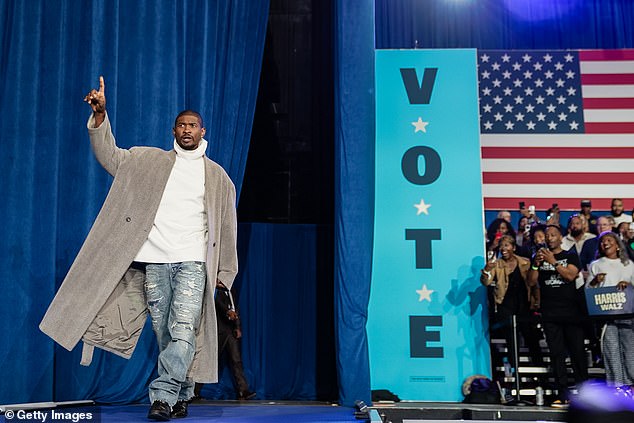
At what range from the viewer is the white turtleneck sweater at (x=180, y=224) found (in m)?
3.55

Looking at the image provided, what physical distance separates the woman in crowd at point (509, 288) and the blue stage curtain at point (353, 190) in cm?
173

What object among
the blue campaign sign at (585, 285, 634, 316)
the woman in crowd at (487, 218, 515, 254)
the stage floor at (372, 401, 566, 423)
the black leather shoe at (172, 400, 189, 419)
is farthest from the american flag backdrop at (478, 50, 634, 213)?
the black leather shoe at (172, 400, 189, 419)

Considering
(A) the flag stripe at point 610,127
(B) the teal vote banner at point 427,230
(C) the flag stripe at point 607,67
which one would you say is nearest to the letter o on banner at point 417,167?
(B) the teal vote banner at point 427,230

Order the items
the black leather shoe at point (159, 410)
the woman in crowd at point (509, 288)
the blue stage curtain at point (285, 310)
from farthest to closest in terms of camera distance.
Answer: the blue stage curtain at point (285, 310) → the woman in crowd at point (509, 288) → the black leather shoe at point (159, 410)

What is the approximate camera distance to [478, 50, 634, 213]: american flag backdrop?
26.7ft

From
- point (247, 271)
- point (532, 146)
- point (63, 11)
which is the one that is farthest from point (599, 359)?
point (63, 11)

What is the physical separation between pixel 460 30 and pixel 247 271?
4.04 metres

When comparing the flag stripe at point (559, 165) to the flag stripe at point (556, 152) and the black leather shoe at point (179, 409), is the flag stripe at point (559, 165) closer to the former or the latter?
the flag stripe at point (556, 152)

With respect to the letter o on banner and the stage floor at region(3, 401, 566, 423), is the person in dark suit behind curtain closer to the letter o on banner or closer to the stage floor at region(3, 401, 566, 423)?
the stage floor at region(3, 401, 566, 423)

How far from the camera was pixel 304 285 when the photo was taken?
6781 millimetres

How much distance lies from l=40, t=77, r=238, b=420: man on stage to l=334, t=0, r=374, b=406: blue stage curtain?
168cm

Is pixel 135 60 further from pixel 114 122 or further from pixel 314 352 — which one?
pixel 314 352

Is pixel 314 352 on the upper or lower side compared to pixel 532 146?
lower

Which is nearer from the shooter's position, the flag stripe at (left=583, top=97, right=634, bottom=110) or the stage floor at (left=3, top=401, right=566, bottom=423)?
the stage floor at (left=3, top=401, right=566, bottom=423)
